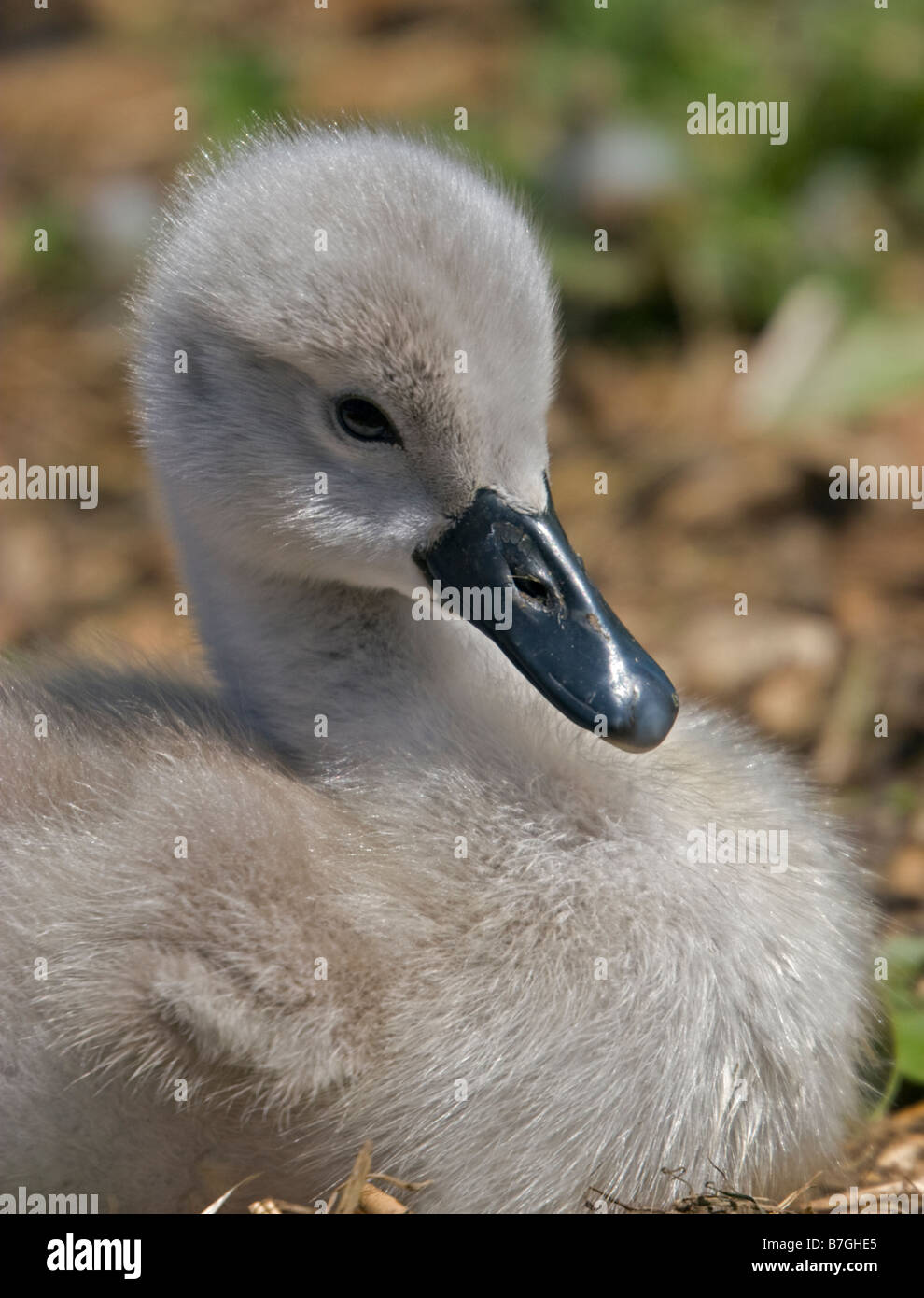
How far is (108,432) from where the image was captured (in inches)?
221

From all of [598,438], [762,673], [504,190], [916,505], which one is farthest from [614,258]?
[504,190]

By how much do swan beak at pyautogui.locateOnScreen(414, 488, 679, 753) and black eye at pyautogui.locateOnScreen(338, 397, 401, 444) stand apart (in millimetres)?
167

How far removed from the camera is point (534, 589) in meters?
2.58

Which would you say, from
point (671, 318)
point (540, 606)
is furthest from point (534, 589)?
point (671, 318)

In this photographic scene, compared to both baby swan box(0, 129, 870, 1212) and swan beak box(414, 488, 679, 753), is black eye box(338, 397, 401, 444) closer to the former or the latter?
baby swan box(0, 129, 870, 1212)

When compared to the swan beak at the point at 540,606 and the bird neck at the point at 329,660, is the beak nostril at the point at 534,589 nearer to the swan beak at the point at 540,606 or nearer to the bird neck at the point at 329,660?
the swan beak at the point at 540,606

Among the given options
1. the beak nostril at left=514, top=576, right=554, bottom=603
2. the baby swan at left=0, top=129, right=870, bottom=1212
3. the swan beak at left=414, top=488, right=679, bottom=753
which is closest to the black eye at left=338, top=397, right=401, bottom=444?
the baby swan at left=0, top=129, right=870, bottom=1212

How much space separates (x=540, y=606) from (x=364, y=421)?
1.25 ft

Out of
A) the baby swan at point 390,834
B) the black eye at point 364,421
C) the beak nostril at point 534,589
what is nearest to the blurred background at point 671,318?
the baby swan at point 390,834

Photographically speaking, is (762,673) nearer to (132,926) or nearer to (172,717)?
(172,717)

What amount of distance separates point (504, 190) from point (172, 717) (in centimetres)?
101

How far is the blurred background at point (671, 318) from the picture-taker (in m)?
4.40

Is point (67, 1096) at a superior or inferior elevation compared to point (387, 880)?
inferior

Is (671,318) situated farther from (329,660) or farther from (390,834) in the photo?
(390,834)
